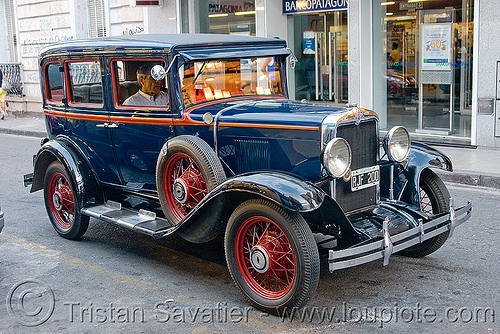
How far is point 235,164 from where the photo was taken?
17.2 feet

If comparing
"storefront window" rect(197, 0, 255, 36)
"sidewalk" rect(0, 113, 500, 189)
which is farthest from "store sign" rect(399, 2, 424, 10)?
"storefront window" rect(197, 0, 255, 36)

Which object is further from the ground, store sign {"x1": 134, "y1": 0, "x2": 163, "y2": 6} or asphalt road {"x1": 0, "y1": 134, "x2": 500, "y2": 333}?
store sign {"x1": 134, "y1": 0, "x2": 163, "y2": 6}

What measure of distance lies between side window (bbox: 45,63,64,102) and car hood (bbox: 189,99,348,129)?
1.97m

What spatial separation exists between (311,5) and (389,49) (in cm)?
201

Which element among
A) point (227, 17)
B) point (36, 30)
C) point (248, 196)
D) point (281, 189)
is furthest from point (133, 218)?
point (36, 30)

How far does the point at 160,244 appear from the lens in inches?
248

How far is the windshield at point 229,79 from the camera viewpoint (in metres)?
5.58

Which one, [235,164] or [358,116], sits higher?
[358,116]

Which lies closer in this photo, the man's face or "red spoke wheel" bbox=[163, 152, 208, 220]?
"red spoke wheel" bbox=[163, 152, 208, 220]

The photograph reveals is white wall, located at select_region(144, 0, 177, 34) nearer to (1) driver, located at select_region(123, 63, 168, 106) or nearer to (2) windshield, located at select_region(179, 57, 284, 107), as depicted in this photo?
(2) windshield, located at select_region(179, 57, 284, 107)

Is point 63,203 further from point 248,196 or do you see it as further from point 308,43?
point 308,43

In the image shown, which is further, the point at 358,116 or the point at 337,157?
the point at 358,116

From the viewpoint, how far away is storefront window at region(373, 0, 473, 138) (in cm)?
1140

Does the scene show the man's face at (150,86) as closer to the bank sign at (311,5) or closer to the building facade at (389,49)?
the building facade at (389,49)
